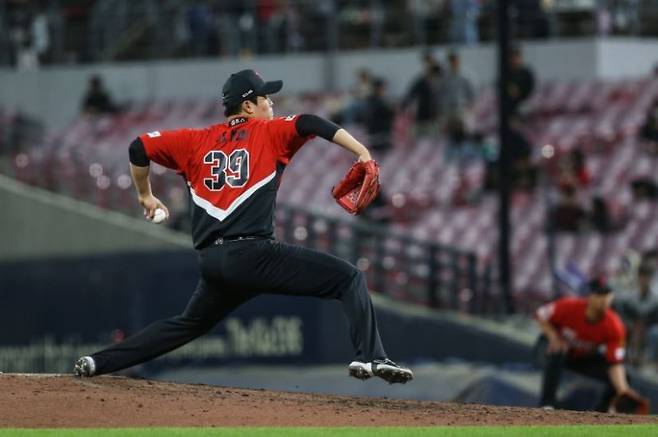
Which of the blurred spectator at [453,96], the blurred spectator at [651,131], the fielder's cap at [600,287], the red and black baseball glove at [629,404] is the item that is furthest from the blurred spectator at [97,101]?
the red and black baseball glove at [629,404]

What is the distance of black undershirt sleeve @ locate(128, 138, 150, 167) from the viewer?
33.4 feet

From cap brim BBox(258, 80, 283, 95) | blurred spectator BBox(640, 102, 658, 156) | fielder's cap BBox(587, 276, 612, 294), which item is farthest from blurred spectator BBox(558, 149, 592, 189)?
cap brim BBox(258, 80, 283, 95)

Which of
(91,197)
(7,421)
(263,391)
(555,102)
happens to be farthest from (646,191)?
(7,421)

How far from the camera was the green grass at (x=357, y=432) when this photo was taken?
359 inches

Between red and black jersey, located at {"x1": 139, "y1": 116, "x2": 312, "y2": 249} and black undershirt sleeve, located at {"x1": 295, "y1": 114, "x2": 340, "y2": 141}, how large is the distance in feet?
0.10

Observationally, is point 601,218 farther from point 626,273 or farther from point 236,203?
point 236,203

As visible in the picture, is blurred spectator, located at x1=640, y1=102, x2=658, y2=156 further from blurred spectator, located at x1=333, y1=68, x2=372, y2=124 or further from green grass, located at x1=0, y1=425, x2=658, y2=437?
green grass, located at x1=0, y1=425, x2=658, y2=437

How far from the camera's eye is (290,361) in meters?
21.3

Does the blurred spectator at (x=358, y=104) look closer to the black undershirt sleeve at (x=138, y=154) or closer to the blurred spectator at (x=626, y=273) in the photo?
the blurred spectator at (x=626, y=273)

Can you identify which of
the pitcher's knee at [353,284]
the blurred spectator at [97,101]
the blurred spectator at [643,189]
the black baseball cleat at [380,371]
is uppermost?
the pitcher's knee at [353,284]

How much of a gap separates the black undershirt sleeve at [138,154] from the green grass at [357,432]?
64.8 inches

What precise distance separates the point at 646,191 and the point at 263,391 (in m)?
9.77

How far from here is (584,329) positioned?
49.3 ft

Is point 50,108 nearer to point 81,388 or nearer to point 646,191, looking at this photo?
point 646,191
